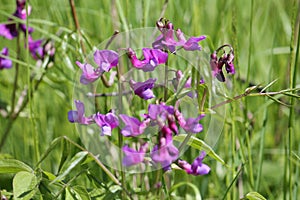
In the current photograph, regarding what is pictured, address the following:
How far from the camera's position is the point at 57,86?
1724 mm

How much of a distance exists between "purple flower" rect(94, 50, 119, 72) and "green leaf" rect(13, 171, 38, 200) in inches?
8.9

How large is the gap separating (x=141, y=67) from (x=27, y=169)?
27 centimetres

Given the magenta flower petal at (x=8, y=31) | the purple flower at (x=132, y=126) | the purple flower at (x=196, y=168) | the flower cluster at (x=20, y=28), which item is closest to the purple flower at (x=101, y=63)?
the purple flower at (x=132, y=126)

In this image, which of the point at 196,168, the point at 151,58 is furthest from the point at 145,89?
the point at 196,168

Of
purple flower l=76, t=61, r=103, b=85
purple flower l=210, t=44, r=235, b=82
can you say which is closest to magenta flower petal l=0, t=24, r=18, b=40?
purple flower l=76, t=61, r=103, b=85

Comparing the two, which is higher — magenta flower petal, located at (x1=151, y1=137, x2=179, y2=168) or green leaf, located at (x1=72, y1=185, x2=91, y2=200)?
magenta flower petal, located at (x1=151, y1=137, x2=179, y2=168)

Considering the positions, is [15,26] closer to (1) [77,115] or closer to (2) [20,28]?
(2) [20,28]

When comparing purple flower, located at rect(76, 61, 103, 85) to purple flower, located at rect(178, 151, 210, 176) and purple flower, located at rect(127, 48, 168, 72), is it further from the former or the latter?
purple flower, located at rect(178, 151, 210, 176)

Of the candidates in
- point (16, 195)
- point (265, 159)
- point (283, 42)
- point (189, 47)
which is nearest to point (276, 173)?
point (265, 159)

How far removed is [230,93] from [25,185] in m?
0.72

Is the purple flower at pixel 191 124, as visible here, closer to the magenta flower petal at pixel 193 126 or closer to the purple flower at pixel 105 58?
the magenta flower petal at pixel 193 126

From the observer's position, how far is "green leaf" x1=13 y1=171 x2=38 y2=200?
895 mm

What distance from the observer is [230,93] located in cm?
147

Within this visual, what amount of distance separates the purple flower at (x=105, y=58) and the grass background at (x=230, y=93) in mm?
354
